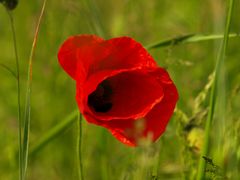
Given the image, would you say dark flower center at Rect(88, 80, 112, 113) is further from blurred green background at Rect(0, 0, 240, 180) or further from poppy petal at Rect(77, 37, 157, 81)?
blurred green background at Rect(0, 0, 240, 180)

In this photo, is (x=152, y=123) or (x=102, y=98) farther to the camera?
(x=102, y=98)

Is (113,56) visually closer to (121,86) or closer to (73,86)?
(121,86)

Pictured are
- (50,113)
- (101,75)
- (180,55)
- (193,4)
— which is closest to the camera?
(101,75)

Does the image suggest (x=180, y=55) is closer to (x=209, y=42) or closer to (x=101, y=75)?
(x=209, y=42)

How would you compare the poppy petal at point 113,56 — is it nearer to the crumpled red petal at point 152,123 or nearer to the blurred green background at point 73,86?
the crumpled red petal at point 152,123

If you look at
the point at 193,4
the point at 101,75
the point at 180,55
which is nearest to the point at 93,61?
the point at 101,75

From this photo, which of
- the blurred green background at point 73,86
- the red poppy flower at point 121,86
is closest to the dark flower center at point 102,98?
the red poppy flower at point 121,86

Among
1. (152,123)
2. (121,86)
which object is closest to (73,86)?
(121,86)

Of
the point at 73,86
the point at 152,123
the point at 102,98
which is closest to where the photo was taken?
the point at 152,123
